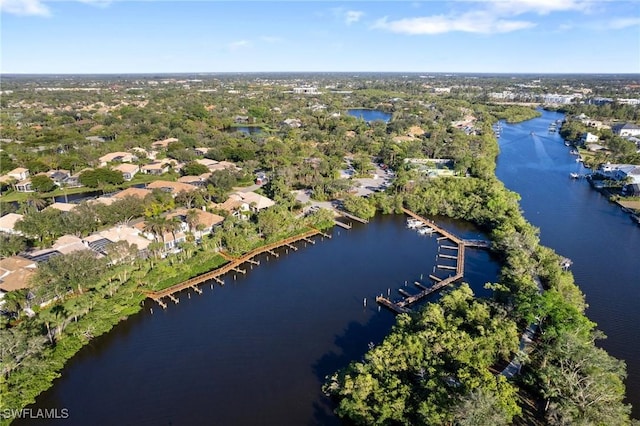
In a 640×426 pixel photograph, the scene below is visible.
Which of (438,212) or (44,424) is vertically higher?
(438,212)

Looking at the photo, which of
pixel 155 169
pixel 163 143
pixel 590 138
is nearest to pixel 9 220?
pixel 155 169

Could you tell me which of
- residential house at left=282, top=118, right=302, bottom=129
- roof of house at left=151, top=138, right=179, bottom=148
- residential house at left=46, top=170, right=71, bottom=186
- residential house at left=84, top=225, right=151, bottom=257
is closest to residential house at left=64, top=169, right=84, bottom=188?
residential house at left=46, top=170, right=71, bottom=186

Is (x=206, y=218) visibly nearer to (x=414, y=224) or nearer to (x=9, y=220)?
(x=9, y=220)

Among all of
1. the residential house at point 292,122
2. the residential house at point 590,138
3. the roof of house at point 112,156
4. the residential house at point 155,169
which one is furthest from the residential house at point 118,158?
the residential house at point 590,138

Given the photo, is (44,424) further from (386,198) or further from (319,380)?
(386,198)

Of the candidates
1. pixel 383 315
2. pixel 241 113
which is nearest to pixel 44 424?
pixel 383 315
